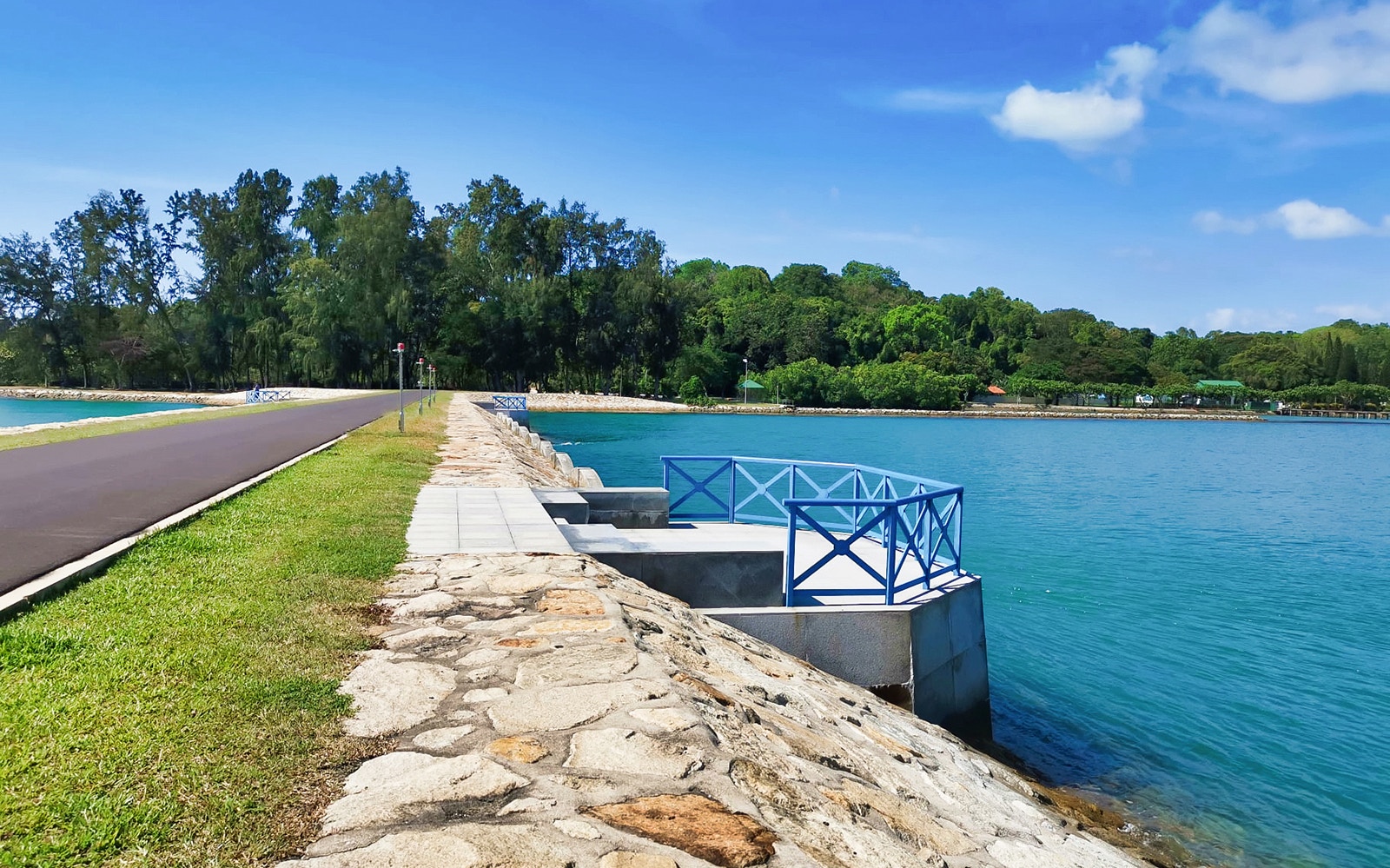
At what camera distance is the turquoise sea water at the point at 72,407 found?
57.2m

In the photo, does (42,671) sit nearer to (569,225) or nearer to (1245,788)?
(1245,788)

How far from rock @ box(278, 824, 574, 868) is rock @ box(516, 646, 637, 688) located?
60.6 inches

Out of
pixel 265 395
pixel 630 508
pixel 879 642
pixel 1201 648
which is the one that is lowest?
pixel 1201 648

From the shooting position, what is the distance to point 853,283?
159m

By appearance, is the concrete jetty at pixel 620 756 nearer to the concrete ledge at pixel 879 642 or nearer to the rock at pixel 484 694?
the rock at pixel 484 694

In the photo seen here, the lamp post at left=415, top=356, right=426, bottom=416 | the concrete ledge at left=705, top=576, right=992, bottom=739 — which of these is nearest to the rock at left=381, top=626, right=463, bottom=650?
the concrete ledge at left=705, top=576, right=992, bottom=739

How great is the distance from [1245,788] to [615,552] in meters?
7.09

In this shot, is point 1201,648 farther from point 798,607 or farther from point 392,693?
point 392,693

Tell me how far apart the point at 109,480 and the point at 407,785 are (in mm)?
10228

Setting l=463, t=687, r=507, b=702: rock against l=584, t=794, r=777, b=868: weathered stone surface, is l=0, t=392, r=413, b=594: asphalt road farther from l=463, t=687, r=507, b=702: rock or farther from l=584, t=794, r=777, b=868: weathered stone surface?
l=584, t=794, r=777, b=868: weathered stone surface

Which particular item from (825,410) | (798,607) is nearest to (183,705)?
(798,607)

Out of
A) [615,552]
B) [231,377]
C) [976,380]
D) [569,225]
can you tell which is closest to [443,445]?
[615,552]

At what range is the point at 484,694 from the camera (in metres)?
4.42

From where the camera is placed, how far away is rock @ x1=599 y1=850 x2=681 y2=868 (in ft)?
9.53
